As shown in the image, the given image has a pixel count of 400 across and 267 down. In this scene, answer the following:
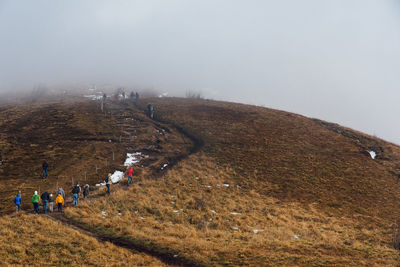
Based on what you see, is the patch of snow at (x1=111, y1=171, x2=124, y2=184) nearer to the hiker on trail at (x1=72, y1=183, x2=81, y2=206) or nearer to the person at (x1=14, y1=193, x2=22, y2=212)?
the hiker on trail at (x1=72, y1=183, x2=81, y2=206)

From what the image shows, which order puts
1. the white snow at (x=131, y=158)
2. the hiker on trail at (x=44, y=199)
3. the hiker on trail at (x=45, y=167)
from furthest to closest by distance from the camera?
the white snow at (x=131, y=158)
the hiker on trail at (x=45, y=167)
the hiker on trail at (x=44, y=199)

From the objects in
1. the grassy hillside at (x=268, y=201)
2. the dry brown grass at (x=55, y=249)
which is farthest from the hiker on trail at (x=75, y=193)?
the dry brown grass at (x=55, y=249)

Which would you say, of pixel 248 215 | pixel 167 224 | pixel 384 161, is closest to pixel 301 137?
pixel 384 161

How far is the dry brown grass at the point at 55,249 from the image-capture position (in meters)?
12.9

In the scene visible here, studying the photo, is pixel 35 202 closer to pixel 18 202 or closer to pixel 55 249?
pixel 18 202

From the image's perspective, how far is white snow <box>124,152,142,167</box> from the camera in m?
34.5

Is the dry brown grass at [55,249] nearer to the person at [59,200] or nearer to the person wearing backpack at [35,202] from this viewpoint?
the person wearing backpack at [35,202]

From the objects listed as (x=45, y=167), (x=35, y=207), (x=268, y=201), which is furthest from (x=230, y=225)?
(x=45, y=167)

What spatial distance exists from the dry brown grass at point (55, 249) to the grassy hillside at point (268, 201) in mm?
2370

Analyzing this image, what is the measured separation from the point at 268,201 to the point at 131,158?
1899cm

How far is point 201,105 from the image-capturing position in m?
65.9

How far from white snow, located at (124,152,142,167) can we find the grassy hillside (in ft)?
15.4

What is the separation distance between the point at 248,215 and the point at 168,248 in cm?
1071

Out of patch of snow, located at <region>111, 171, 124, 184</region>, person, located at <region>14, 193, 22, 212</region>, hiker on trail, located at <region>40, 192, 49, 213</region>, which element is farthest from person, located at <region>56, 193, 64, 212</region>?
patch of snow, located at <region>111, 171, 124, 184</region>
